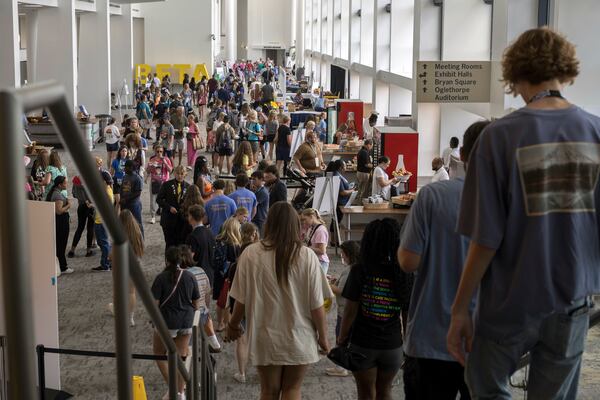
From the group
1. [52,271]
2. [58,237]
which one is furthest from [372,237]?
[58,237]

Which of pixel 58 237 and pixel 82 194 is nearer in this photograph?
pixel 58 237

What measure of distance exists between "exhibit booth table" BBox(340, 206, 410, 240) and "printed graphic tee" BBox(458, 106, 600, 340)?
35.4ft

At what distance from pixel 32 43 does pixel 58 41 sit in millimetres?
2858

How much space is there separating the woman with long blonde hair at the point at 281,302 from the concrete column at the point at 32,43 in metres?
25.2

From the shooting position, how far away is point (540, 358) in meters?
2.29

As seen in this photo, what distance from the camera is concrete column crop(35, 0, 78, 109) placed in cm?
2703

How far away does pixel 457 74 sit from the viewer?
14625 millimetres

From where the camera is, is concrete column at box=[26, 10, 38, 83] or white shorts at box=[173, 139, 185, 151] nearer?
white shorts at box=[173, 139, 185, 151]

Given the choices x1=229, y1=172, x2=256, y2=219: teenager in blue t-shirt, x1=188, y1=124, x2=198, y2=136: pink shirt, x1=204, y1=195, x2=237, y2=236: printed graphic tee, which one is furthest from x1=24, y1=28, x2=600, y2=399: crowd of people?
x1=188, y1=124, x2=198, y2=136: pink shirt

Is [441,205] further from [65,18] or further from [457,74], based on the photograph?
[65,18]

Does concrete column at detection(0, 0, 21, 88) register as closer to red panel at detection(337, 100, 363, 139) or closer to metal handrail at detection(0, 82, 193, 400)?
red panel at detection(337, 100, 363, 139)

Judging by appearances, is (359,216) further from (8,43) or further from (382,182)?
(8,43)

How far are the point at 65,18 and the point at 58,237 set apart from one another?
653 inches

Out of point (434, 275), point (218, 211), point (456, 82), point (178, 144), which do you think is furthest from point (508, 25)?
point (434, 275)
